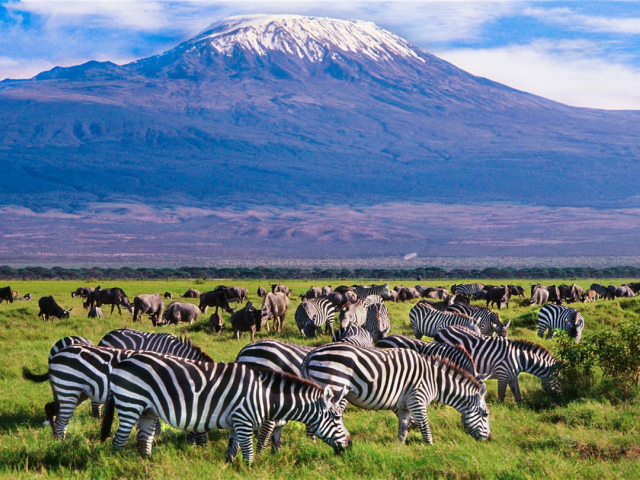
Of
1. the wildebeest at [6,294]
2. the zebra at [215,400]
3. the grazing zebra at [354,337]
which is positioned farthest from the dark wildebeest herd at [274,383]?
the wildebeest at [6,294]

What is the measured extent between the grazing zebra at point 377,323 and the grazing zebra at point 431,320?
3.18ft

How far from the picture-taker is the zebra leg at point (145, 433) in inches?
380

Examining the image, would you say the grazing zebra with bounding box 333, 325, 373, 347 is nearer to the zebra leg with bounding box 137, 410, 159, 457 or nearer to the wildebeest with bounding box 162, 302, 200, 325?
the zebra leg with bounding box 137, 410, 159, 457

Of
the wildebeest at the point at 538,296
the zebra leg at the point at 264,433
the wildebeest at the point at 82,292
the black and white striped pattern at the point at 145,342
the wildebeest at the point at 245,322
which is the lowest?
the wildebeest at the point at 82,292

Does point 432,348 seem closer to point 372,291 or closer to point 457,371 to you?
point 457,371

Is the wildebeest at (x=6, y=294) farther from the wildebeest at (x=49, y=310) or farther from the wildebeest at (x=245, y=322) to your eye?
the wildebeest at (x=245, y=322)

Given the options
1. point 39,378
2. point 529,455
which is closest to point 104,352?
point 39,378

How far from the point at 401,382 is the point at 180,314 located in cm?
2001

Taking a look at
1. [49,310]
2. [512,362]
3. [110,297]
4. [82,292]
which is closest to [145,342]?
[512,362]

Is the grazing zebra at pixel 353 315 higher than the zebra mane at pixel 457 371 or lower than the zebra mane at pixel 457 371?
lower

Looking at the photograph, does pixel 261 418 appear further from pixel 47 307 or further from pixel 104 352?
pixel 47 307

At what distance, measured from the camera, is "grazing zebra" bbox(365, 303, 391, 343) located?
21.5 meters

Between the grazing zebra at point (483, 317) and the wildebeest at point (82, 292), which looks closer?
the grazing zebra at point (483, 317)

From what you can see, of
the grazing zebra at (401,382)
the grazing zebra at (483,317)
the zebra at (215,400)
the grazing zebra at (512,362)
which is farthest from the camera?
the grazing zebra at (483,317)
